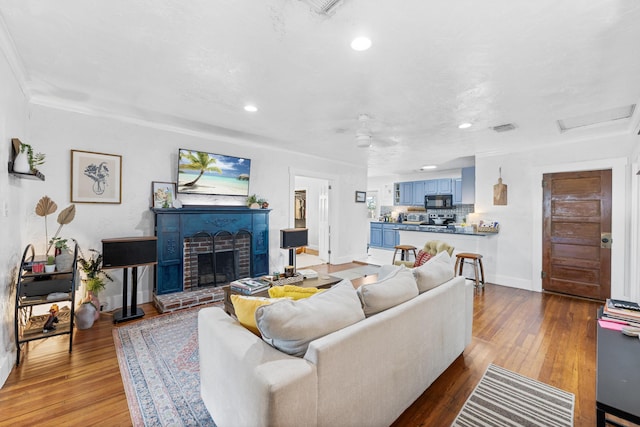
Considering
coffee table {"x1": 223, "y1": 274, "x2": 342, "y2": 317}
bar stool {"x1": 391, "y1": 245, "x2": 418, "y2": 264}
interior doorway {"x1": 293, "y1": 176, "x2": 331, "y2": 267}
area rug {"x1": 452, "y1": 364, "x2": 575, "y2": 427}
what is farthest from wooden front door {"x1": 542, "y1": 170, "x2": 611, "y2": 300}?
interior doorway {"x1": 293, "y1": 176, "x2": 331, "y2": 267}

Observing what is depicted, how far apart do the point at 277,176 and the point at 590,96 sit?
4.22 metres

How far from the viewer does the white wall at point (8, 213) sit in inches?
82.0

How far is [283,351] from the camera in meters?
1.33

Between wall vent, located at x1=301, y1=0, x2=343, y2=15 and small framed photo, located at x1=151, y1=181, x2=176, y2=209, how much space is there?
319 centimetres

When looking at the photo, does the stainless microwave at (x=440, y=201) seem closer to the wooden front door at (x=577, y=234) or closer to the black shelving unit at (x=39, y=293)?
the wooden front door at (x=577, y=234)

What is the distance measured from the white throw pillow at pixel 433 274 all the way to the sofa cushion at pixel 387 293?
17 centimetres

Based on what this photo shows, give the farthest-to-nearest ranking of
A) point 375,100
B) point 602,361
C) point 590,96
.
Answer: point 375,100 → point 590,96 → point 602,361

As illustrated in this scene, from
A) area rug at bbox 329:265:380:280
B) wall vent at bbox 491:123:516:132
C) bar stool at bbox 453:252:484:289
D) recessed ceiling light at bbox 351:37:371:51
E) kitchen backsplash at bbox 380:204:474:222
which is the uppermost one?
recessed ceiling light at bbox 351:37:371:51

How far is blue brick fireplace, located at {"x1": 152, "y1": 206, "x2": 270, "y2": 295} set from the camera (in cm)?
374

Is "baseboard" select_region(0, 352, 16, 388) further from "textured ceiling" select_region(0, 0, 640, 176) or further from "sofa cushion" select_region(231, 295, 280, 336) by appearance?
"textured ceiling" select_region(0, 0, 640, 176)

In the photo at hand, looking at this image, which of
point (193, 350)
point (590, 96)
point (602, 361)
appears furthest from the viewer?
point (590, 96)

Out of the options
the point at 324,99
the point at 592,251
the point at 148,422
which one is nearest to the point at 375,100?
the point at 324,99

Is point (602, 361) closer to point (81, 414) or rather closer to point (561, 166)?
point (81, 414)

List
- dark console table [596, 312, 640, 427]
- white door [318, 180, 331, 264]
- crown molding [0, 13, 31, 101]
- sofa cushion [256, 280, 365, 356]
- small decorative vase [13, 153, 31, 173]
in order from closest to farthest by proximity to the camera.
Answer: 1. dark console table [596, 312, 640, 427]
2. sofa cushion [256, 280, 365, 356]
3. crown molding [0, 13, 31, 101]
4. small decorative vase [13, 153, 31, 173]
5. white door [318, 180, 331, 264]
